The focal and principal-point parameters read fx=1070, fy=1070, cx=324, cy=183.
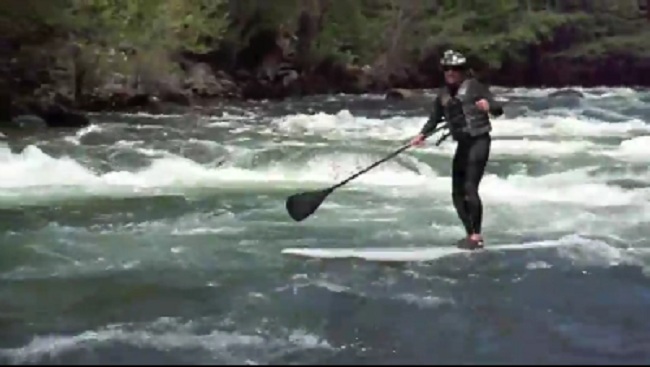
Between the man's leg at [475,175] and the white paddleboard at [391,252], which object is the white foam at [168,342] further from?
the man's leg at [475,175]

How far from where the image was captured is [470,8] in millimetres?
38312

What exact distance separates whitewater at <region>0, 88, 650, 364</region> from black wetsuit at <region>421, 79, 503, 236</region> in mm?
424

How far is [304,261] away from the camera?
7676mm

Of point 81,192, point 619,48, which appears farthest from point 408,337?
point 619,48

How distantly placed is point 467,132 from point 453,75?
1.40 ft

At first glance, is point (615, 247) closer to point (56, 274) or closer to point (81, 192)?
point (56, 274)

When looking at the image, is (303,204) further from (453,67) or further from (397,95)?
(397,95)

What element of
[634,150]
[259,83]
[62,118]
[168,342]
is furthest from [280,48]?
[168,342]

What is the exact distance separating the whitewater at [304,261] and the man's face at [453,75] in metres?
1.28

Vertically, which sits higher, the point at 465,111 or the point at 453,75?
the point at 453,75

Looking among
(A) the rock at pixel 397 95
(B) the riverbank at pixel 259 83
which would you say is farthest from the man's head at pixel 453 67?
(A) the rock at pixel 397 95

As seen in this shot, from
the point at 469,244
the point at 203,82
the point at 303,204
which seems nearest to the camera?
the point at 469,244

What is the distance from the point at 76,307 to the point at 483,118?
10.3 ft

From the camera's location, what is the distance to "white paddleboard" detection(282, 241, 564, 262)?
7698 mm
